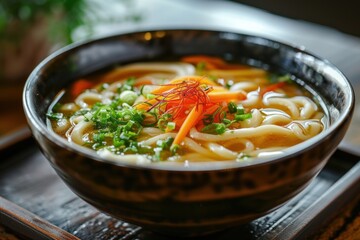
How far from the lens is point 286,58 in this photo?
6.41ft

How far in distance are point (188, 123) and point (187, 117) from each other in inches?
0.9

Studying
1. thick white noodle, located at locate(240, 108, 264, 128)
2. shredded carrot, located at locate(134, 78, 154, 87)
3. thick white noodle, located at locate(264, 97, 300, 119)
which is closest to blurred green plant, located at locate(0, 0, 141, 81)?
shredded carrot, located at locate(134, 78, 154, 87)

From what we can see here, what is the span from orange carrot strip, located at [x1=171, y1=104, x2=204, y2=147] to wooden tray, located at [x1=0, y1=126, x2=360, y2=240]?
11.8 inches

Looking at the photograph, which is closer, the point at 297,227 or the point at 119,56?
the point at 297,227

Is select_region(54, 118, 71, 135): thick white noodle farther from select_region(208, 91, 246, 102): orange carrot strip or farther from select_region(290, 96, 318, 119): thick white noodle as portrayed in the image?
select_region(290, 96, 318, 119): thick white noodle

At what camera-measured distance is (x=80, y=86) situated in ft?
6.38

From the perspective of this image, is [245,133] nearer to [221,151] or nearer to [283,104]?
[221,151]

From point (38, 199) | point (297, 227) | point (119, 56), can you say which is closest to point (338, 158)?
point (297, 227)

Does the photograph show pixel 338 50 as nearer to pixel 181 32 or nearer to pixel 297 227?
pixel 181 32

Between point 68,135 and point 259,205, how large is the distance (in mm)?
648

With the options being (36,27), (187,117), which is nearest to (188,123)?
(187,117)

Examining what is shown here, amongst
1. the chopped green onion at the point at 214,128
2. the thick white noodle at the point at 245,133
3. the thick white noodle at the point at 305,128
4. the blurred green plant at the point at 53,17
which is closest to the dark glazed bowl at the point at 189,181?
the thick white noodle at the point at 305,128

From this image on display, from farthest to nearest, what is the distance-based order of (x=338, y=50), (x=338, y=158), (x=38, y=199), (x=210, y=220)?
(x=338, y=50)
(x=338, y=158)
(x=38, y=199)
(x=210, y=220)

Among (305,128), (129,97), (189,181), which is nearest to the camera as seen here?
(189,181)
